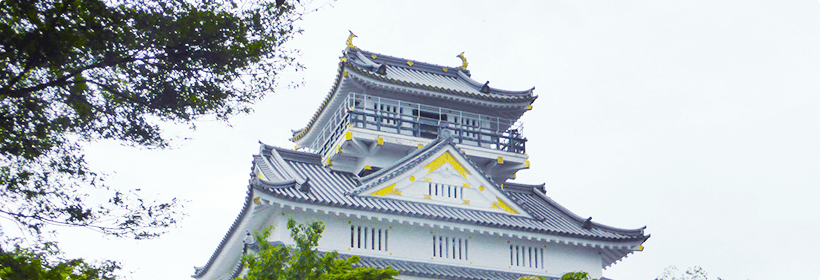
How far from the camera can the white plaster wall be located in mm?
22812

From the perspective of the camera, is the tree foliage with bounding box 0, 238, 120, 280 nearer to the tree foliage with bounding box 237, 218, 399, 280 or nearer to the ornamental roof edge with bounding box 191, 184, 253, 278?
the tree foliage with bounding box 237, 218, 399, 280

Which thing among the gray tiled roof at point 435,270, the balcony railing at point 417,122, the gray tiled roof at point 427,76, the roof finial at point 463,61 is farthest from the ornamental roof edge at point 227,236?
the roof finial at point 463,61

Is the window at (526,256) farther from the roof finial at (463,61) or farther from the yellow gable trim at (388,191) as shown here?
the roof finial at (463,61)

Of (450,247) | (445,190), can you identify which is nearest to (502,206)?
(445,190)

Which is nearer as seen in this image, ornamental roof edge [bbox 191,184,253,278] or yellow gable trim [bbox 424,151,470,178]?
ornamental roof edge [bbox 191,184,253,278]

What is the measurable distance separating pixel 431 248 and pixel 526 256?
320cm

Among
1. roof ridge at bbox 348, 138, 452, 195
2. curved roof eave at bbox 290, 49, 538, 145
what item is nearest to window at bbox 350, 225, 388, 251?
roof ridge at bbox 348, 138, 452, 195

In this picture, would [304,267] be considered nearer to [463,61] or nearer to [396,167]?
[396,167]

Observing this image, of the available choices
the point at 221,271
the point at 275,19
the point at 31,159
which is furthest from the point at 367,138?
the point at 31,159

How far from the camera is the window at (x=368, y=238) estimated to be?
23141 mm

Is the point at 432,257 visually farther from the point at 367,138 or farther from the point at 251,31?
the point at 251,31

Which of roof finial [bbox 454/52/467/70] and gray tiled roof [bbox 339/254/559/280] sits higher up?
roof finial [bbox 454/52/467/70]

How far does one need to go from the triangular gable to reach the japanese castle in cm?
4

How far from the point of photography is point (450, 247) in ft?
79.8
